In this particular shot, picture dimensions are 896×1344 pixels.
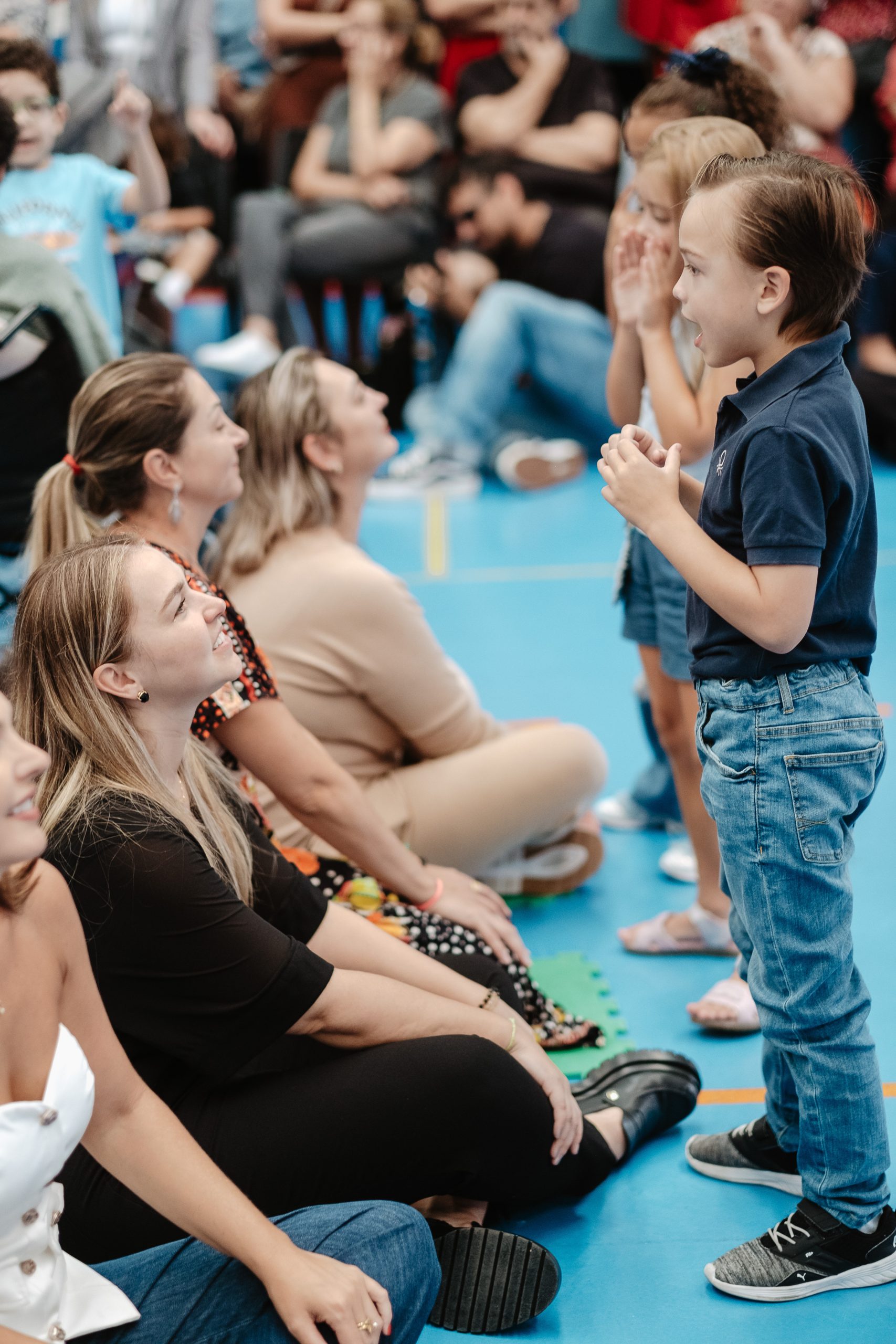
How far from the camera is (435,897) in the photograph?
2.21 meters

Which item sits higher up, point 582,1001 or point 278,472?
point 278,472

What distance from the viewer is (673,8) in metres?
6.61

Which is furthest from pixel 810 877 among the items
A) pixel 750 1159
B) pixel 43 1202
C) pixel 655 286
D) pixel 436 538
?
pixel 436 538

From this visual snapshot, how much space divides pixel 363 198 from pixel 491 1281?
19.0 feet

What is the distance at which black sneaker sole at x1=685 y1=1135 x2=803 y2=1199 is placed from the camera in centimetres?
185

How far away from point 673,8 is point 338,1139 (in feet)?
20.8

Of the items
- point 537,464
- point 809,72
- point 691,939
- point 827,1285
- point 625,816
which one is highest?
point 809,72

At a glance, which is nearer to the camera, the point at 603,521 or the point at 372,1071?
the point at 372,1071

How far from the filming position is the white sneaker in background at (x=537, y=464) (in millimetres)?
5793

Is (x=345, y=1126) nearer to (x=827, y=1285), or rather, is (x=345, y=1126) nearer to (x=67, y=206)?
(x=827, y=1285)

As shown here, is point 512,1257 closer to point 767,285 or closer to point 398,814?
point 398,814

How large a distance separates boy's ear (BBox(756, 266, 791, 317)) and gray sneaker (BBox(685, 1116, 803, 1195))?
1.08 metres

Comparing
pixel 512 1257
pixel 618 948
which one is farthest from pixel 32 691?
pixel 618 948

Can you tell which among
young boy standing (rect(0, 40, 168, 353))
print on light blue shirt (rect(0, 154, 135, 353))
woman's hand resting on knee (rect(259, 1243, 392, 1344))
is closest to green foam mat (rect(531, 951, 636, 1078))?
woman's hand resting on knee (rect(259, 1243, 392, 1344))
